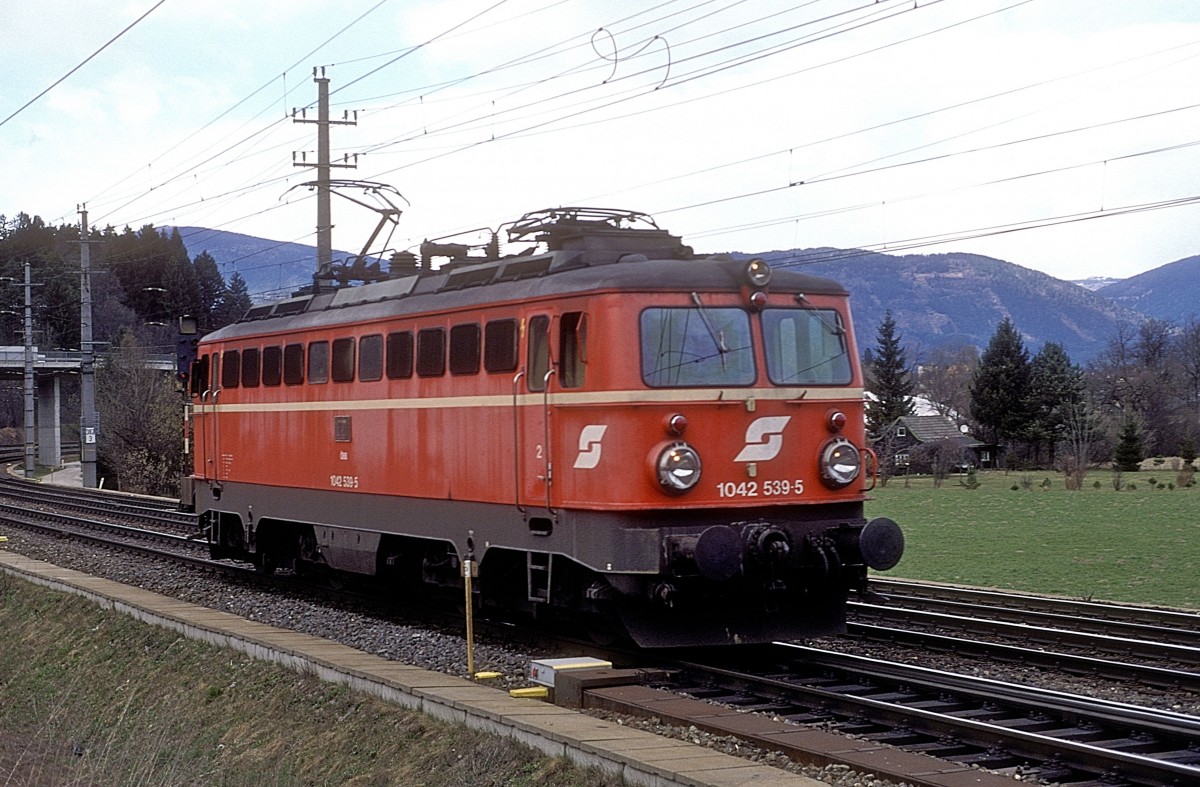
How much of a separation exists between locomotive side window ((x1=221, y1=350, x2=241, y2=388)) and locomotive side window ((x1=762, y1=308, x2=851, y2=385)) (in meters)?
8.96

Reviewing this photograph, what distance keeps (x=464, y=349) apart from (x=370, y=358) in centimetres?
208

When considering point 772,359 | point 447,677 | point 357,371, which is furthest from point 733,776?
point 357,371

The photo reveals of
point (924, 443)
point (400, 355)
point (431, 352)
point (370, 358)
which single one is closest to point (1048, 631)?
point (431, 352)

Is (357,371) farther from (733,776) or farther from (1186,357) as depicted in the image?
(1186,357)

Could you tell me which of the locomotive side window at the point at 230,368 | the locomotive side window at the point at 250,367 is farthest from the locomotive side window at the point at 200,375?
the locomotive side window at the point at 250,367

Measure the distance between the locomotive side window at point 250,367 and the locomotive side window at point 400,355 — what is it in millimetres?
3988

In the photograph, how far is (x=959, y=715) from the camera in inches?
378

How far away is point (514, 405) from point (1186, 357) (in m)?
115

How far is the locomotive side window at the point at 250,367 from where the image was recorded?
18250mm

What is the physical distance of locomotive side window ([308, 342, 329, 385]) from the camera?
1625 cm

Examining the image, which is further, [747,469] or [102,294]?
[102,294]

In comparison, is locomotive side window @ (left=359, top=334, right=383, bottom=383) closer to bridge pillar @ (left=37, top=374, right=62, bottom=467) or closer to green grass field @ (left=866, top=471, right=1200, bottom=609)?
green grass field @ (left=866, top=471, right=1200, bottom=609)

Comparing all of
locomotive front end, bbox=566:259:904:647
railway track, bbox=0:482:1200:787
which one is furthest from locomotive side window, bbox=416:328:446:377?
railway track, bbox=0:482:1200:787

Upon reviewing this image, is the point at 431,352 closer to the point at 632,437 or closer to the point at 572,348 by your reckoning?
the point at 572,348
